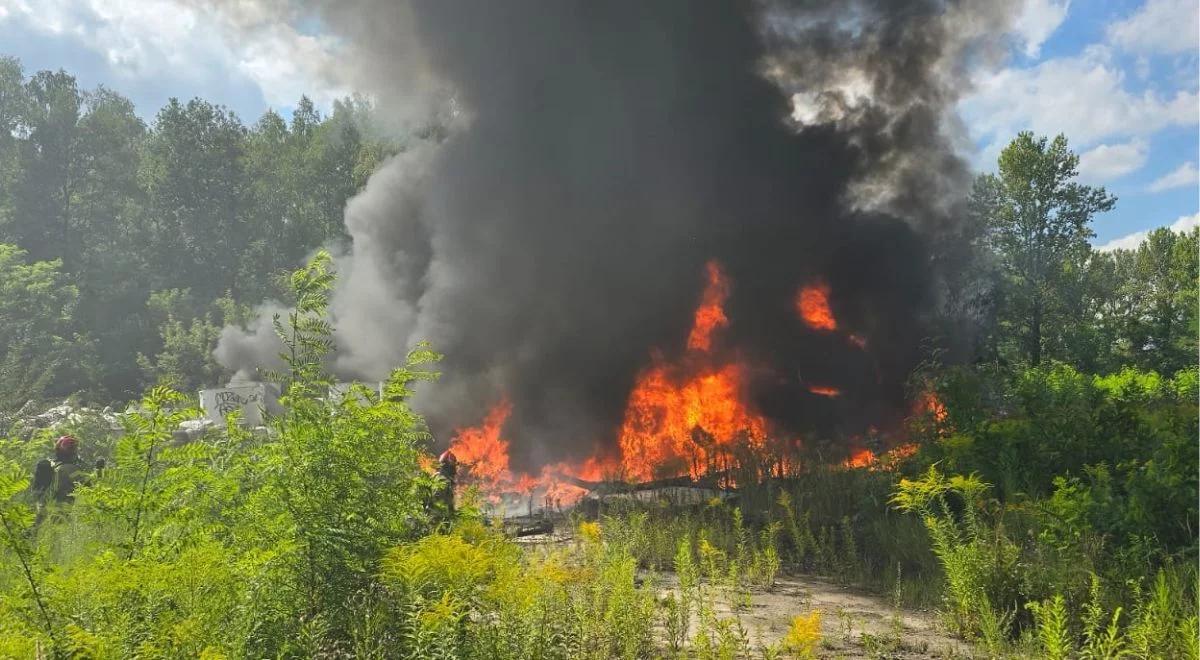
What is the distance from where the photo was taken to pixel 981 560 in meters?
5.34

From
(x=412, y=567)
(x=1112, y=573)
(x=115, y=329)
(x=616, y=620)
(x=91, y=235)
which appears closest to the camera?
(x=412, y=567)

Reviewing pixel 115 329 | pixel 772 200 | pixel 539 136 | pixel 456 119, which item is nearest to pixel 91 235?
pixel 115 329

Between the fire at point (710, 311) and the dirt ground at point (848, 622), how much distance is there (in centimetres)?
Answer: 943

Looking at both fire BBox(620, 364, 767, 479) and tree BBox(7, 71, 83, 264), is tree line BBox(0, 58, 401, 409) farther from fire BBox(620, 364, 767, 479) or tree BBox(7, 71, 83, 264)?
fire BBox(620, 364, 767, 479)

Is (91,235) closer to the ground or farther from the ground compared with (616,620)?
farther from the ground

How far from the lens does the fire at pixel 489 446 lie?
14.9 meters

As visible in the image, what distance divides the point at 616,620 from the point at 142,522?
9.63 feet

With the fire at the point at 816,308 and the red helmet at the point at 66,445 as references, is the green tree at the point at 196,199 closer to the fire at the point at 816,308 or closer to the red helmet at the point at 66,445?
the red helmet at the point at 66,445

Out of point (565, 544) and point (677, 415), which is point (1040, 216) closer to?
point (677, 415)

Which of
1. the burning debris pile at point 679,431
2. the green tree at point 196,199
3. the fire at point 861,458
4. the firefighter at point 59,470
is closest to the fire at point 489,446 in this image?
the burning debris pile at point 679,431

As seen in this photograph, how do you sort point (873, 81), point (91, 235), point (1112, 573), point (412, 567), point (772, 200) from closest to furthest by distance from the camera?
point (412, 567) → point (1112, 573) → point (772, 200) → point (873, 81) → point (91, 235)

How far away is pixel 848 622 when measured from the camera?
17.6ft

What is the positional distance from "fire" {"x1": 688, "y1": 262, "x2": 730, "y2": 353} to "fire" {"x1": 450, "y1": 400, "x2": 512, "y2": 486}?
4262 mm

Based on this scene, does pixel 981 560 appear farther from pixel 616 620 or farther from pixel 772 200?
pixel 772 200
